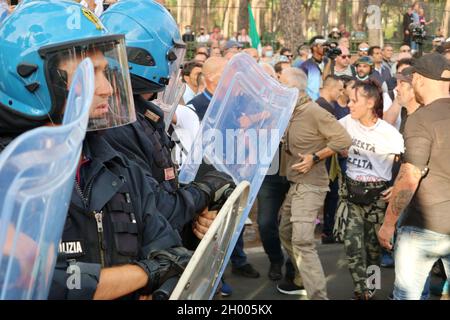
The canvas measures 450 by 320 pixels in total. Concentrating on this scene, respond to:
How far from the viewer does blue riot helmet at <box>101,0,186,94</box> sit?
308 cm

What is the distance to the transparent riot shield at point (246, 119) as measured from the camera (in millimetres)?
2631

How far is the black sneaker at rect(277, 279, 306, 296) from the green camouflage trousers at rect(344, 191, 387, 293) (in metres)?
0.49

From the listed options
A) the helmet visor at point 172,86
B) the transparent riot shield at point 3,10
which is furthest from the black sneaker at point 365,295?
the transparent riot shield at point 3,10

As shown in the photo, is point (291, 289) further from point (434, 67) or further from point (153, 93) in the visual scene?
point (153, 93)

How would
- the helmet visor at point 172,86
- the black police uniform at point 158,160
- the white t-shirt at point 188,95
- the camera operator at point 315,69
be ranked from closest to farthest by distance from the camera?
1. the black police uniform at point 158,160
2. the helmet visor at point 172,86
3. the white t-shirt at point 188,95
4. the camera operator at point 315,69

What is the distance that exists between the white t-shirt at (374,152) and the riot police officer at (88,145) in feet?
12.2

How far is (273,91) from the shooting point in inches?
108

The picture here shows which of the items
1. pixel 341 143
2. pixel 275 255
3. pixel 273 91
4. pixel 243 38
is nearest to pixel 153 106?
pixel 273 91

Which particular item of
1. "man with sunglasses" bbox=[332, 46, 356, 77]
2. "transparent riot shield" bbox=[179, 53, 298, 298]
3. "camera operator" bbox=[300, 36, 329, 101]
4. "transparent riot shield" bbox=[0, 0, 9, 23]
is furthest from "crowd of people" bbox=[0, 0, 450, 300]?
"man with sunglasses" bbox=[332, 46, 356, 77]

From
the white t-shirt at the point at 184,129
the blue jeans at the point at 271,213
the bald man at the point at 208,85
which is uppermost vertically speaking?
the bald man at the point at 208,85

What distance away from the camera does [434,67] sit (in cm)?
420

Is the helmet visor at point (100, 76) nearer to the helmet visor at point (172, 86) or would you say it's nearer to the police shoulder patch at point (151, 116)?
the police shoulder patch at point (151, 116)
